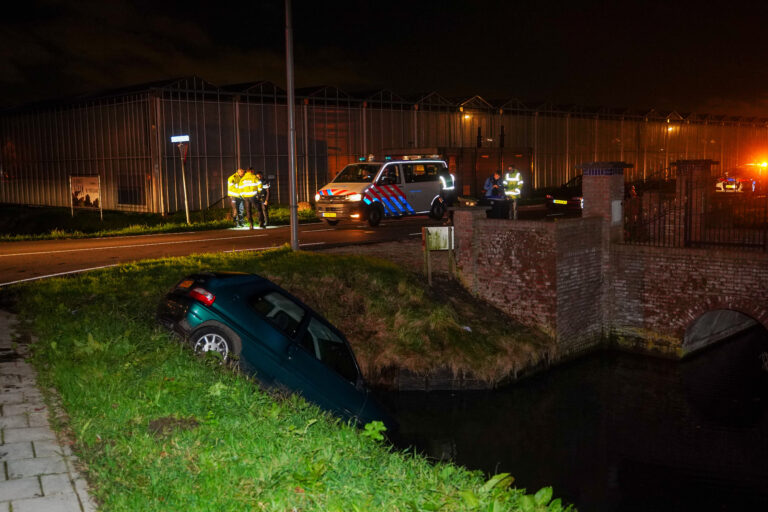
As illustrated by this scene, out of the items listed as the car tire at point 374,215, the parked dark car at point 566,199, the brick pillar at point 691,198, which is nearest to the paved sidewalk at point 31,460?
the brick pillar at point 691,198

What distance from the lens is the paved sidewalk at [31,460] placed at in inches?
185

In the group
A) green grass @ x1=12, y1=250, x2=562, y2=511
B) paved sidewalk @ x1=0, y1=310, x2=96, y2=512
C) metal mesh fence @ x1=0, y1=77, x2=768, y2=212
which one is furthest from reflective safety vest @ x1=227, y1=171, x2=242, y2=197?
paved sidewalk @ x1=0, y1=310, x2=96, y2=512

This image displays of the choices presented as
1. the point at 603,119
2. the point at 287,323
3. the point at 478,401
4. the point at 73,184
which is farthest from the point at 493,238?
the point at 603,119

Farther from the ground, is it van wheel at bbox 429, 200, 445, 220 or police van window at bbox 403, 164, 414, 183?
police van window at bbox 403, 164, 414, 183

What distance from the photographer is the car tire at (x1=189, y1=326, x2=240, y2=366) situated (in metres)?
8.24

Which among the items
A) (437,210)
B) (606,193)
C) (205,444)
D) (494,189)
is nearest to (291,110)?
(606,193)

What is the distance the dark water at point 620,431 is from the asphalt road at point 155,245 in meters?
6.99

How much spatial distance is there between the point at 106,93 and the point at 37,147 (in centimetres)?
786

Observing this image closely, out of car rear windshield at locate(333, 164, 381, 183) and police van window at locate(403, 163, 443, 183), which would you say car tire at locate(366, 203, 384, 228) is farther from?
police van window at locate(403, 163, 443, 183)

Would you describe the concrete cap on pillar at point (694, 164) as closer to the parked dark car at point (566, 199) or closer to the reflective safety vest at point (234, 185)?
the reflective safety vest at point (234, 185)

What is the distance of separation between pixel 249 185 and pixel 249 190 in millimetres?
259

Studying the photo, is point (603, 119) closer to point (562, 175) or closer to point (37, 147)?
point (562, 175)

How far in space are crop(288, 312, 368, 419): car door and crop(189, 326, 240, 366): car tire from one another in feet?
2.26

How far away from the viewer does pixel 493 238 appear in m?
15.9
